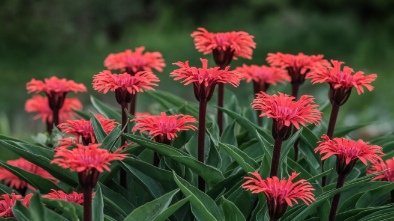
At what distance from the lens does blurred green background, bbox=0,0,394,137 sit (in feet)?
33.3

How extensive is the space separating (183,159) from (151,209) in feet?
0.67

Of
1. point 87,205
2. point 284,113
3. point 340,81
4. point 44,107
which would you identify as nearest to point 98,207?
point 87,205

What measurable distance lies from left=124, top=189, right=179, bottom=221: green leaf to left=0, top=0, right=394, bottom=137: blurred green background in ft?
20.4

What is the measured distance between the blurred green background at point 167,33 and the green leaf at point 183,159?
599 cm

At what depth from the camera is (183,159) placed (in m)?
1.89

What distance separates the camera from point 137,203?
6.81 ft

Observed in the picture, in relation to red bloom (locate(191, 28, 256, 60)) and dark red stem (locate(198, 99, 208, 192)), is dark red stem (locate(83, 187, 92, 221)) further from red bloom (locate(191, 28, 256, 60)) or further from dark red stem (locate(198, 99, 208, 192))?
red bloom (locate(191, 28, 256, 60))

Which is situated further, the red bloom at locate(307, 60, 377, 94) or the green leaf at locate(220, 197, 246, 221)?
the red bloom at locate(307, 60, 377, 94)

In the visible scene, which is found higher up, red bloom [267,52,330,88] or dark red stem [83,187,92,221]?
red bloom [267,52,330,88]

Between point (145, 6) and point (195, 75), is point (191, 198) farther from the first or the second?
point (145, 6)

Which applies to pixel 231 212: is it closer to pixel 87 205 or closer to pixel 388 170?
pixel 87 205

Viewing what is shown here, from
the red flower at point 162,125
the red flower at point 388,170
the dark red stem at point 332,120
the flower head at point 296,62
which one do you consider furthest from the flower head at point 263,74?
the red flower at point 162,125

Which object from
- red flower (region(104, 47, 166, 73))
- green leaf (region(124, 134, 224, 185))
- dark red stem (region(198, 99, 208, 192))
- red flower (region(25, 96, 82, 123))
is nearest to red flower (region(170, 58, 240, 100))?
dark red stem (region(198, 99, 208, 192))

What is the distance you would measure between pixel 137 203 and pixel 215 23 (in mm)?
11959
